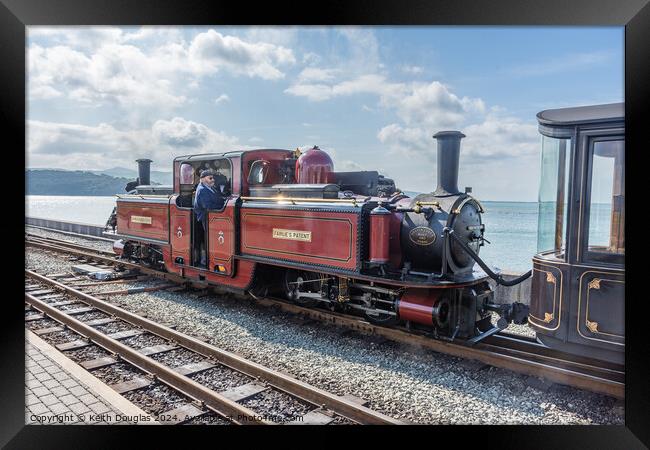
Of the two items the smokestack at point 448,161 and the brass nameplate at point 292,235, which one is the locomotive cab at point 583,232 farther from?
the brass nameplate at point 292,235

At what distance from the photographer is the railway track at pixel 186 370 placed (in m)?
3.69

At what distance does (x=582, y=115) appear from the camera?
3854 millimetres

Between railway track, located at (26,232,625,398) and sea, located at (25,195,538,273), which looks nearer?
railway track, located at (26,232,625,398)

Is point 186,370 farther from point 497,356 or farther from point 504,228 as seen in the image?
point 504,228

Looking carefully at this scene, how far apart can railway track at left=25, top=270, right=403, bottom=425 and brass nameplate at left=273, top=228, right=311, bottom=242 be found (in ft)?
5.82

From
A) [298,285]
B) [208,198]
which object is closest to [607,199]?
[298,285]

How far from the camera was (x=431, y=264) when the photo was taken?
209 inches

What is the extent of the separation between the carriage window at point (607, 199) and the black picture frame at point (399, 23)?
29 cm

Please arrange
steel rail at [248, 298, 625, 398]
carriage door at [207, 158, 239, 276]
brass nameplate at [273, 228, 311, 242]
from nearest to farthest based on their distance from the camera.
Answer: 1. steel rail at [248, 298, 625, 398]
2. brass nameplate at [273, 228, 311, 242]
3. carriage door at [207, 158, 239, 276]

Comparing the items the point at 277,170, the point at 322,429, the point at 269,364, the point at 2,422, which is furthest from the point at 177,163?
the point at 322,429

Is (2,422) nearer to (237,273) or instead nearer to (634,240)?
(237,273)

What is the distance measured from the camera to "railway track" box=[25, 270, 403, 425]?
3.69 metres

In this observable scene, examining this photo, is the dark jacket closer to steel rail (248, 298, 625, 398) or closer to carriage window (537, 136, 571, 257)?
steel rail (248, 298, 625, 398)

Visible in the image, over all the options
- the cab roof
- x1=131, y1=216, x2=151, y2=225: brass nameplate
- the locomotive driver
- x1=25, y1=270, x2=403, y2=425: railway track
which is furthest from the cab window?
x1=131, y1=216, x2=151, y2=225: brass nameplate
